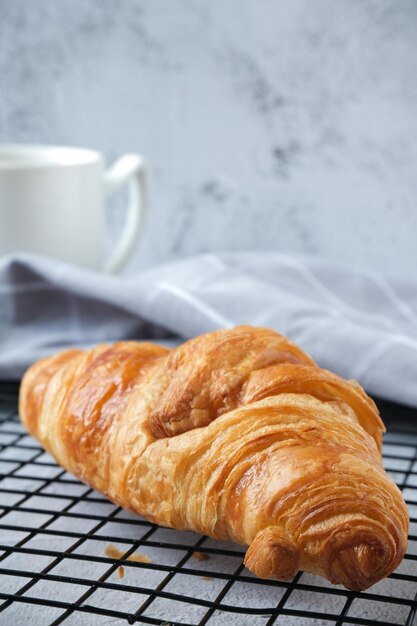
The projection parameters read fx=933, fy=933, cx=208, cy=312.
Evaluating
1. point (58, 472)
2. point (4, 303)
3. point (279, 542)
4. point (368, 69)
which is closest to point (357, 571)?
point (279, 542)

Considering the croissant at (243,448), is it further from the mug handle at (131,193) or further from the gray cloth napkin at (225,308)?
the mug handle at (131,193)

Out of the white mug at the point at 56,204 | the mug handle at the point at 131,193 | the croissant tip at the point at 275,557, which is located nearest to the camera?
the croissant tip at the point at 275,557

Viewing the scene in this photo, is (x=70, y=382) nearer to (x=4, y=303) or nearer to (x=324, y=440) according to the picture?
(x=324, y=440)

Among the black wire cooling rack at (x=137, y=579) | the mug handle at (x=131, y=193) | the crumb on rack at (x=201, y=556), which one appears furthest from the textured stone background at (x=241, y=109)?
the crumb on rack at (x=201, y=556)

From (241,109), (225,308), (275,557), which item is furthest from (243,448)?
(241,109)

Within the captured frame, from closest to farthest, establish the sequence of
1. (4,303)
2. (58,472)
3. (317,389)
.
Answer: (317,389) → (58,472) → (4,303)
